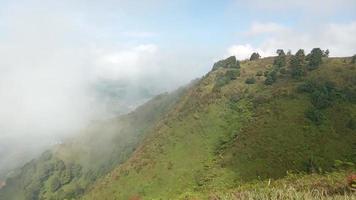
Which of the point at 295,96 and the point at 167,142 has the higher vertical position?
the point at 295,96

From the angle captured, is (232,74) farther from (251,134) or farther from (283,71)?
(251,134)

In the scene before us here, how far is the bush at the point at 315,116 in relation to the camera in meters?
109

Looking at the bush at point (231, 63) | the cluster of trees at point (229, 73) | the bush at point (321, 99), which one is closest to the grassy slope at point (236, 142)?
the bush at point (321, 99)

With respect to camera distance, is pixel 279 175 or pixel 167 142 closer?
pixel 279 175

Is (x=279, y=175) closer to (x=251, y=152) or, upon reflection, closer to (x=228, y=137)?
(x=251, y=152)

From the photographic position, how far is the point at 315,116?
110 meters

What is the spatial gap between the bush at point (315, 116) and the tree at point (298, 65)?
24138mm

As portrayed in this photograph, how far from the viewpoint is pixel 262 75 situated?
491 ft

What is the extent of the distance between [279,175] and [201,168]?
22131 millimetres

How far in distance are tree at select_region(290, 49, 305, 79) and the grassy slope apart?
2.94 metres

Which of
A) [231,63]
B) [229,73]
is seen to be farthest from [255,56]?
[229,73]

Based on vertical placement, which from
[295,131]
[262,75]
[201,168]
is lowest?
[201,168]

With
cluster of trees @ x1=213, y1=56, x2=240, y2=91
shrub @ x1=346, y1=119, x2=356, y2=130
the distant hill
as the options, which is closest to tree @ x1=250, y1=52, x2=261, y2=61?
cluster of trees @ x1=213, y1=56, x2=240, y2=91

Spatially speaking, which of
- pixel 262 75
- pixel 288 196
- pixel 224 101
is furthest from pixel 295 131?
pixel 288 196
